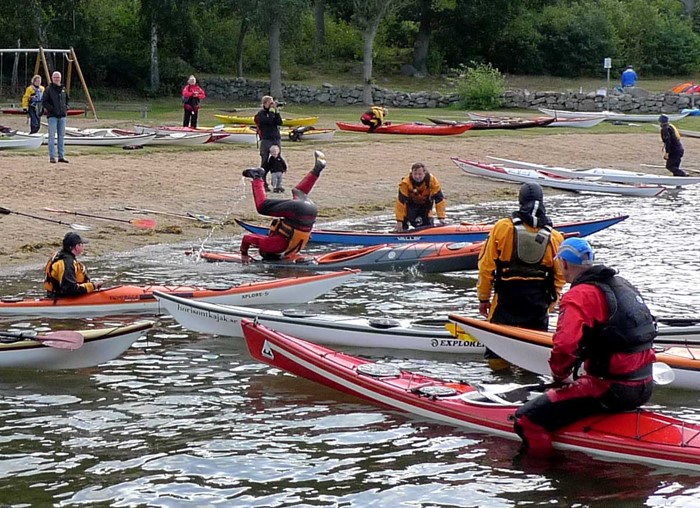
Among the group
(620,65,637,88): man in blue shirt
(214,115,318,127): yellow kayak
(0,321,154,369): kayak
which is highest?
(620,65,637,88): man in blue shirt

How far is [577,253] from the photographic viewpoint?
609 centimetres

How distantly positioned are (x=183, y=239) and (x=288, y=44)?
28904mm

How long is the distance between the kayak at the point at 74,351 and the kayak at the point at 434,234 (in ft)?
19.5

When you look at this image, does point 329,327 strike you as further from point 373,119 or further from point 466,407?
point 373,119

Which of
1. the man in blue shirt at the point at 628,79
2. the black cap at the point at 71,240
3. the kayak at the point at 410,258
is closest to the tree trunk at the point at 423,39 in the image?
the man in blue shirt at the point at 628,79

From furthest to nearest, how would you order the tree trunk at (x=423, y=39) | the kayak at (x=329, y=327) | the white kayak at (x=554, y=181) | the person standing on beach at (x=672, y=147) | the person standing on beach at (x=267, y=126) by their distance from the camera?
the tree trunk at (x=423, y=39) < the person standing on beach at (x=672, y=147) < the white kayak at (x=554, y=181) < the person standing on beach at (x=267, y=126) < the kayak at (x=329, y=327)

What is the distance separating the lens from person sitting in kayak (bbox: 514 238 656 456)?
19.5 feet

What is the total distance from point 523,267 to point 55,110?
12.4 m

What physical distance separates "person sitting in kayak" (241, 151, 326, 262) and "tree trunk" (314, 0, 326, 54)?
107 ft

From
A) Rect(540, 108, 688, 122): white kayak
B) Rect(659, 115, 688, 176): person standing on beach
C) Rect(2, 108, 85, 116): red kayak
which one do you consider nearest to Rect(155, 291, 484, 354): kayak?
Rect(659, 115, 688, 176): person standing on beach

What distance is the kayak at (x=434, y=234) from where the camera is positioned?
13.7 metres

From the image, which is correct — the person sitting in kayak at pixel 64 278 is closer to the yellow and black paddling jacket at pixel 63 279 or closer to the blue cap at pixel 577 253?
the yellow and black paddling jacket at pixel 63 279

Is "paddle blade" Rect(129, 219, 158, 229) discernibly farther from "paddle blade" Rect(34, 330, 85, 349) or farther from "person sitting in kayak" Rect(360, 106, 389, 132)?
"person sitting in kayak" Rect(360, 106, 389, 132)

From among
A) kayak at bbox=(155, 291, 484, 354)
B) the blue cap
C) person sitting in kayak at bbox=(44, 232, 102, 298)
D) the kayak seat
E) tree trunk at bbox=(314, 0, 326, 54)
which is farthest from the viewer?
tree trunk at bbox=(314, 0, 326, 54)
